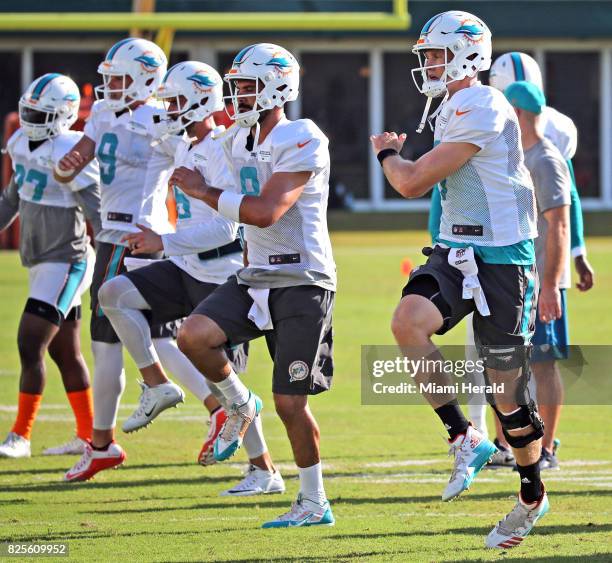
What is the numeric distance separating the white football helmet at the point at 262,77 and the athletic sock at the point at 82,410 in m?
2.58

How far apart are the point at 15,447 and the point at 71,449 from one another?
0.33m

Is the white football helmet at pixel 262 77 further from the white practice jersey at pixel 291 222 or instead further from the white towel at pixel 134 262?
the white towel at pixel 134 262

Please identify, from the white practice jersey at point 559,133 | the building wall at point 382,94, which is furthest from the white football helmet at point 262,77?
the building wall at point 382,94

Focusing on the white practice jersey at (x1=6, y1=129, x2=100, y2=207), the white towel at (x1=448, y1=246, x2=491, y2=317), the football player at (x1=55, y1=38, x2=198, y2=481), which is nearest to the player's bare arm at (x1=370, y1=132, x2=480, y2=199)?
the white towel at (x1=448, y1=246, x2=491, y2=317)

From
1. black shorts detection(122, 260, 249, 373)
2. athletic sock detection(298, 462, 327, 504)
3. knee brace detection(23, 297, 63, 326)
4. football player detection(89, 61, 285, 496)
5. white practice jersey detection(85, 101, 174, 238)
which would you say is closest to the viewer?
athletic sock detection(298, 462, 327, 504)

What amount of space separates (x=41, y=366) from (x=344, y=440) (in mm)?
1845

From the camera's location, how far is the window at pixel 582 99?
28.4 m

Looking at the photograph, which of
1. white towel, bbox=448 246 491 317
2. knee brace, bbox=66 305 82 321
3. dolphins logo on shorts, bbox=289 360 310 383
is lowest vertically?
dolphins logo on shorts, bbox=289 360 310 383

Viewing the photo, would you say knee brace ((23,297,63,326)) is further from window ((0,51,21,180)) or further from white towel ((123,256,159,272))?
window ((0,51,21,180))

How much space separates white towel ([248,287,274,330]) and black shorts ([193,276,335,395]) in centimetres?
3

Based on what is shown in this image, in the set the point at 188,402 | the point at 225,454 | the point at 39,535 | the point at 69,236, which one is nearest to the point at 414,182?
the point at 225,454

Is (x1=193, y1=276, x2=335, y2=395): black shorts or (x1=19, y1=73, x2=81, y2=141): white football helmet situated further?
(x1=19, y1=73, x2=81, y2=141): white football helmet

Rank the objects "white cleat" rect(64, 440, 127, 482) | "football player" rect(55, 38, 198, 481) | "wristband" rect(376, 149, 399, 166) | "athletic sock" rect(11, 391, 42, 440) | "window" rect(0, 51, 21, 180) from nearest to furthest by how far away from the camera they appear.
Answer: "wristband" rect(376, 149, 399, 166)
"white cleat" rect(64, 440, 127, 482)
"football player" rect(55, 38, 198, 481)
"athletic sock" rect(11, 391, 42, 440)
"window" rect(0, 51, 21, 180)

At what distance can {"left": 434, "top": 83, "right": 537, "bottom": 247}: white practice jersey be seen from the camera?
595 cm
